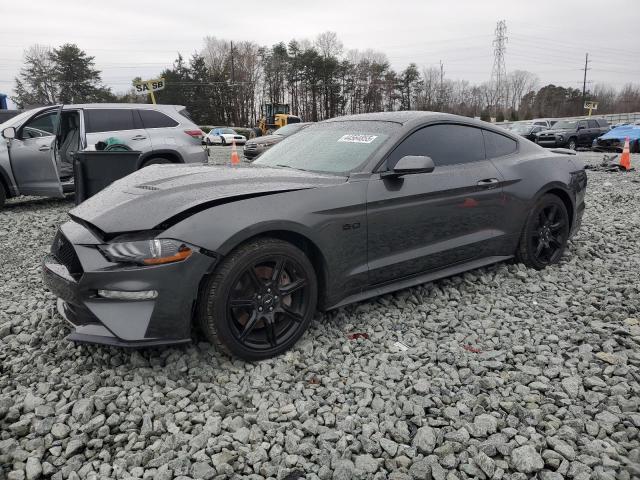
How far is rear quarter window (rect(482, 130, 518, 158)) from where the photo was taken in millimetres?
4223

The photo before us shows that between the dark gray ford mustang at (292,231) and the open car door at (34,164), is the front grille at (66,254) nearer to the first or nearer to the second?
the dark gray ford mustang at (292,231)

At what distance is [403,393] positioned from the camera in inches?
104

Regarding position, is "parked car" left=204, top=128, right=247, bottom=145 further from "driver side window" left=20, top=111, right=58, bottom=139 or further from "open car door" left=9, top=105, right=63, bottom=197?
"open car door" left=9, top=105, right=63, bottom=197

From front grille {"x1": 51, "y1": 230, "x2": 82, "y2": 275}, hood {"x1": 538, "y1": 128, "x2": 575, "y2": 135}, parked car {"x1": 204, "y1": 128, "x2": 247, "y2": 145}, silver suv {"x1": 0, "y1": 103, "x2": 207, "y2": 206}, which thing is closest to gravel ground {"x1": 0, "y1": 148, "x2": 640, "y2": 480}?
front grille {"x1": 51, "y1": 230, "x2": 82, "y2": 275}

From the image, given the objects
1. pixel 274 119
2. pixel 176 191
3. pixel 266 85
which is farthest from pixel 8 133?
pixel 266 85

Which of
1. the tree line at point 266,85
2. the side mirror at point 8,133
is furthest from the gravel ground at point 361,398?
the tree line at point 266,85

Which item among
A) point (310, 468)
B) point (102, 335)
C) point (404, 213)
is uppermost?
point (404, 213)

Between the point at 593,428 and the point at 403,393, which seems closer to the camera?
the point at 593,428

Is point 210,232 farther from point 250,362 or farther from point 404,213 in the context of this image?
point 404,213

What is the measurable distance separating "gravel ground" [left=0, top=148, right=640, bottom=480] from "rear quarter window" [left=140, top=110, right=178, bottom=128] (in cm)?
529

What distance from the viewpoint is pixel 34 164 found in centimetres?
765

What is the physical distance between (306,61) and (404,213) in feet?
212

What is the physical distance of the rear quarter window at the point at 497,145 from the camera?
4223 millimetres

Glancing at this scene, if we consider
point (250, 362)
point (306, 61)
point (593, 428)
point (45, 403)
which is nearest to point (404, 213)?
point (250, 362)
